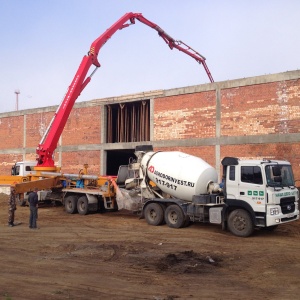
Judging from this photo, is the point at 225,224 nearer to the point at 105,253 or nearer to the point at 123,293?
the point at 105,253

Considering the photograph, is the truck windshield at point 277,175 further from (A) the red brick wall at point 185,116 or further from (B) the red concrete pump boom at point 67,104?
(B) the red concrete pump boom at point 67,104

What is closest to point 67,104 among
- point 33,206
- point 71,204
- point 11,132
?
point 71,204

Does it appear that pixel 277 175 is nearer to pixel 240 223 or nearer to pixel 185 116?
pixel 240 223

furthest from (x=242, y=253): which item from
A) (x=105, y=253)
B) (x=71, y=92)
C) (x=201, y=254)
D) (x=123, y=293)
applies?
(x=71, y=92)

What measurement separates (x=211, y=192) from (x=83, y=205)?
731 centimetres

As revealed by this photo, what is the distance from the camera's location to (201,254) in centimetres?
1016

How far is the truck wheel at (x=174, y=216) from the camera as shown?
14469 millimetres

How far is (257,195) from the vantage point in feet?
40.3

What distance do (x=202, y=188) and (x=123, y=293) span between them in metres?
7.75

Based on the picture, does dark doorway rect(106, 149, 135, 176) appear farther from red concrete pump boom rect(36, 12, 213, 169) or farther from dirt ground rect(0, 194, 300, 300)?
dirt ground rect(0, 194, 300, 300)

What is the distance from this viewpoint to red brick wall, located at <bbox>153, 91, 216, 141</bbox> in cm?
2178

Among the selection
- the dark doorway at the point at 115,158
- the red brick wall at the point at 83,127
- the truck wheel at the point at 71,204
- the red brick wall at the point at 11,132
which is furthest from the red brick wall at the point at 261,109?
the red brick wall at the point at 11,132

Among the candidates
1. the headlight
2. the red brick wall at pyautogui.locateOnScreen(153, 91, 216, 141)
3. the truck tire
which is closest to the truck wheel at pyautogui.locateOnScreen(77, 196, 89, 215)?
the red brick wall at pyautogui.locateOnScreen(153, 91, 216, 141)

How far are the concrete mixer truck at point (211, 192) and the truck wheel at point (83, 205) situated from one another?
2558mm
